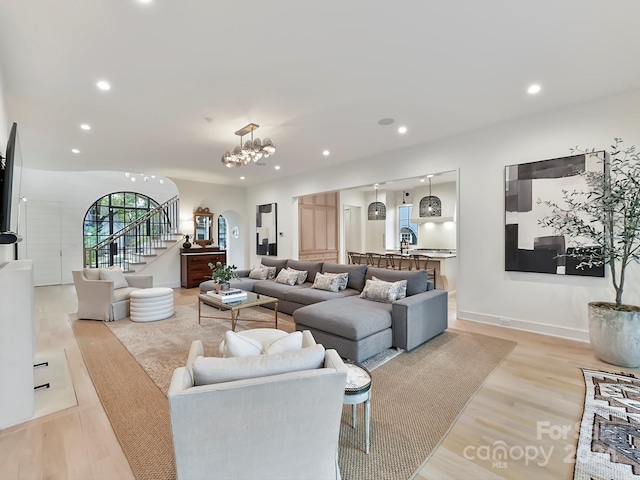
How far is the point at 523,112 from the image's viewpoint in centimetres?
401

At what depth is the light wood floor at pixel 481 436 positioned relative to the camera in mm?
1761

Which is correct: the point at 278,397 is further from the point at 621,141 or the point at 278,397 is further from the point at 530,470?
the point at 621,141

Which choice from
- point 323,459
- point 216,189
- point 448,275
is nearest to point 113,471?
point 323,459

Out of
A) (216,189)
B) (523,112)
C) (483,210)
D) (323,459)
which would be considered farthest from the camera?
(216,189)

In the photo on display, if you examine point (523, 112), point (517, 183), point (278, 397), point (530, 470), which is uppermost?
point (523, 112)

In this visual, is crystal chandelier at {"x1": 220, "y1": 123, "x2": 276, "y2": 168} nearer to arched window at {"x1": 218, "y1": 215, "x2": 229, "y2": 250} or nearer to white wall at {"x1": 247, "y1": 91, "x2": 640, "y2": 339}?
white wall at {"x1": 247, "y1": 91, "x2": 640, "y2": 339}

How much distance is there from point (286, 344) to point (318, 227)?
7274mm

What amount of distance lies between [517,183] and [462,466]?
12.5 ft

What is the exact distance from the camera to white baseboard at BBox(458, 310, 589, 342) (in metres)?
3.80

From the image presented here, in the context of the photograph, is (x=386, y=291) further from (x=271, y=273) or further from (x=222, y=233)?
(x=222, y=233)

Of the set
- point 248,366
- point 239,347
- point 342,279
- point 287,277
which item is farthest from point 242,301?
point 248,366

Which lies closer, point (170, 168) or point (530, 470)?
point (530, 470)

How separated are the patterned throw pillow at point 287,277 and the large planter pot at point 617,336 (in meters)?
4.23

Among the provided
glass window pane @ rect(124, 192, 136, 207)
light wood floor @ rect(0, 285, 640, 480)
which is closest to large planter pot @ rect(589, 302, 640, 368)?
light wood floor @ rect(0, 285, 640, 480)
